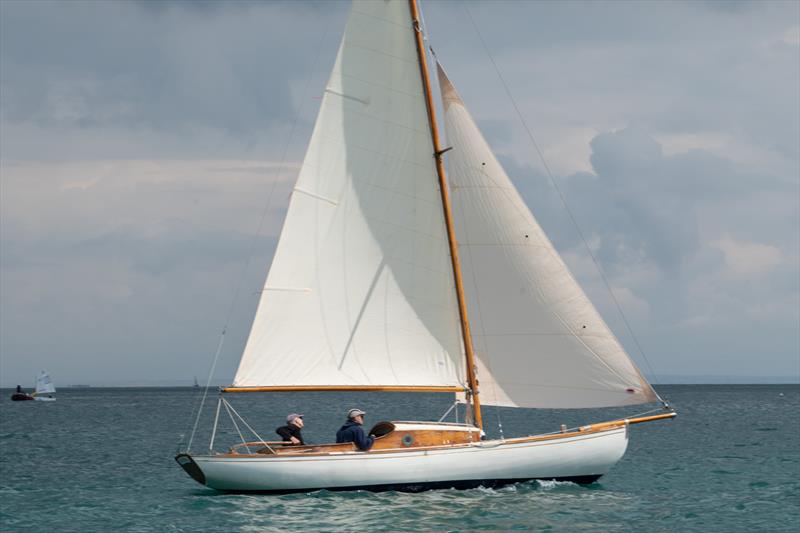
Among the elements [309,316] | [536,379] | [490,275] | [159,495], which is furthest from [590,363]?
[159,495]

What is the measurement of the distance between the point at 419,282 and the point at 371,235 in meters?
1.83

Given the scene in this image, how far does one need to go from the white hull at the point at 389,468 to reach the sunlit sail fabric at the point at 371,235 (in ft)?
7.81

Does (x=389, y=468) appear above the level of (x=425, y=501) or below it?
above

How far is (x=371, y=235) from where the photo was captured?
27.1m

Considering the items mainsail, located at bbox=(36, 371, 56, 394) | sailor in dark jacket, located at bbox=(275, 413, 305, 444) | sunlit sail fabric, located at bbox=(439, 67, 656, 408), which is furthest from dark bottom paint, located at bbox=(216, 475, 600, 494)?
mainsail, located at bbox=(36, 371, 56, 394)

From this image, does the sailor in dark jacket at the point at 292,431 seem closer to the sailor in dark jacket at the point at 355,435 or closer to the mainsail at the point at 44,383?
the sailor in dark jacket at the point at 355,435

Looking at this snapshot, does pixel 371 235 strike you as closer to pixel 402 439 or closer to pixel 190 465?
pixel 402 439

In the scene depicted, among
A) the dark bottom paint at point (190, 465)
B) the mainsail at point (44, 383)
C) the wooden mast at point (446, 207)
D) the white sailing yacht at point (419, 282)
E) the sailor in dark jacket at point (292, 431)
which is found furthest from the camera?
the mainsail at point (44, 383)

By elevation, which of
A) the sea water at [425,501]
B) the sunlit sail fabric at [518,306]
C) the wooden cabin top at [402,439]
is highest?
the sunlit sail fabric at [518,306]

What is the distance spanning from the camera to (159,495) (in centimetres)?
2881

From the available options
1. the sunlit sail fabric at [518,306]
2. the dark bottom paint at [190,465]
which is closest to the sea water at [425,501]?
the dark bottom paint at [190,465]

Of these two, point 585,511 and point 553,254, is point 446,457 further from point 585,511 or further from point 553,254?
point 553,254

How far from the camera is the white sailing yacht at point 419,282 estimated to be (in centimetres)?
2612

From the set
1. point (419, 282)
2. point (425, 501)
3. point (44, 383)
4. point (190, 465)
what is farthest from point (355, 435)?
→ point (44, 383)
